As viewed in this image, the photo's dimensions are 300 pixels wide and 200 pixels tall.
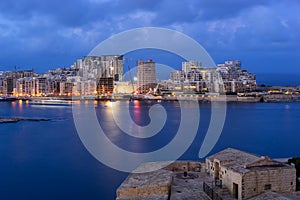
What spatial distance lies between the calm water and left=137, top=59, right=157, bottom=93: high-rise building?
2072 cm

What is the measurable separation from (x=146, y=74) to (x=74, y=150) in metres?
27.4

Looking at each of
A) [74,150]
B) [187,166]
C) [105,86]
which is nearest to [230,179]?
[187,166]

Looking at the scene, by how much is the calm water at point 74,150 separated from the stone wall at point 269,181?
1.90 metres

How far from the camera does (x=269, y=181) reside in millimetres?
2582

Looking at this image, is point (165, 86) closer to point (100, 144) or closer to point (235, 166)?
point (100, 144)

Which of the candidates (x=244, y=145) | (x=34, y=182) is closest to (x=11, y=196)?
(x=34, y=182)

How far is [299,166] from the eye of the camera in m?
3.63

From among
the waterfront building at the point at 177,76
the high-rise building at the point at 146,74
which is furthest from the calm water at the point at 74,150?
the high-rise building at the point at 146,74

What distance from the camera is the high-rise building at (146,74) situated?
32.8 metres

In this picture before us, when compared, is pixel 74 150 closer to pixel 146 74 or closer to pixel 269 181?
pixel 269 181

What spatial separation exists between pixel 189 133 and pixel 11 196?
18.5 feet

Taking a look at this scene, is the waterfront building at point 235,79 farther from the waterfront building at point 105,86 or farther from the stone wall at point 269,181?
the stone wall at point 269,181

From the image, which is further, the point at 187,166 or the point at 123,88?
the point at 123,88

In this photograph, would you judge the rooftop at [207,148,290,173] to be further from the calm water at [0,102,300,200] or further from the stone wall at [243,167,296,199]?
the calm water at [0,102,300,200]
